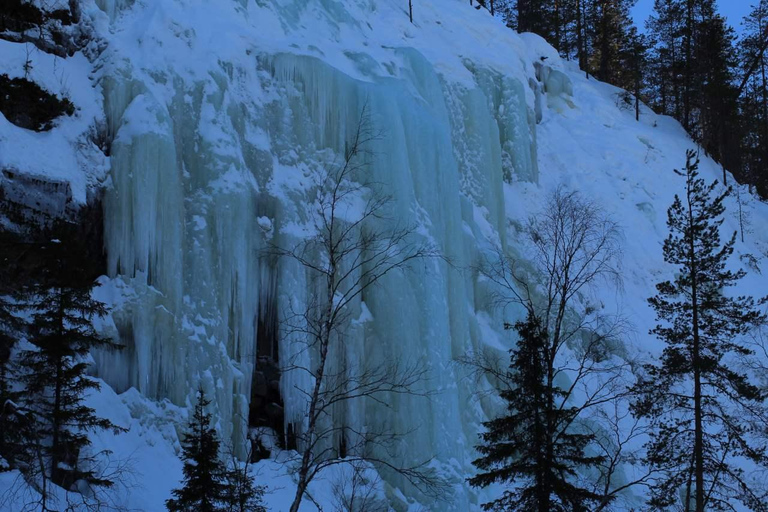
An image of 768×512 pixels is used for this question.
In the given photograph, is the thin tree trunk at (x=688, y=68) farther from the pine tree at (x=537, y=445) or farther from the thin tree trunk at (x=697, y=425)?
the pine tree at (x=537, y=445)

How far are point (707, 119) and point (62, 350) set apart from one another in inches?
1244

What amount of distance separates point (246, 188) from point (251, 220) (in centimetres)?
63

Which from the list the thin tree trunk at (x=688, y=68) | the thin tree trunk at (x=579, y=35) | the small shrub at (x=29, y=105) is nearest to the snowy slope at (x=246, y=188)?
the small shrub at (x=29, y=105)

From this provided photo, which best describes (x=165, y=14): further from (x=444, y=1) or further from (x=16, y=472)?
(x=444, y=1)

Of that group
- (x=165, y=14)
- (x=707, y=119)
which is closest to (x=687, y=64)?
(x=707, y=119)

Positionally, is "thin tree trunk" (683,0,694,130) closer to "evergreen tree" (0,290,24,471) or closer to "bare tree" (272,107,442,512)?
"bare tree" (272,107,442,512)

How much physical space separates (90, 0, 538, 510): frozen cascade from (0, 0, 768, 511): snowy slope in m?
0.03

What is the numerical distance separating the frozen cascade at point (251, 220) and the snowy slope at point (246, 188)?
0.03m

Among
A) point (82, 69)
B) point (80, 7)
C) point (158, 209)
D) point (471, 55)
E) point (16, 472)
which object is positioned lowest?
point (16, 472)

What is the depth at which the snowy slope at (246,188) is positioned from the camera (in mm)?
12602

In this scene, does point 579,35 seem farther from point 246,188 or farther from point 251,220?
point 251,220

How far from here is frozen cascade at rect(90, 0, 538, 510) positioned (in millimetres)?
12797

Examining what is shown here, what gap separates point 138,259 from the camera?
1272cm

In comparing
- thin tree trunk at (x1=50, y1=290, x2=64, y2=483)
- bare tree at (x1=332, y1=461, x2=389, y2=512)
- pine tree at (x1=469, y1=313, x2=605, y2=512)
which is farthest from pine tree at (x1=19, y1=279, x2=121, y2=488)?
pine tree at (x1=469, y1=313, x2=605, y2=512)
